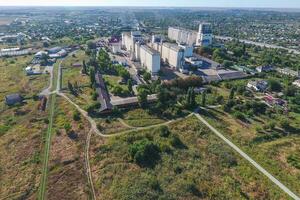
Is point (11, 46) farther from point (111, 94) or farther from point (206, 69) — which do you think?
point (206, 69)

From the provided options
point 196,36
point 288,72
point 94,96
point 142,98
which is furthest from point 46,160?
point 196,36

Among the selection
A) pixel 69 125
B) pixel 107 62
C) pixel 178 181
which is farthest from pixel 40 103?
pixel 178 181

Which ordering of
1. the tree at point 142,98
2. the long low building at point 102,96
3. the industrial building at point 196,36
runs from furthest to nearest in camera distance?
1. the industrial building at point 196,36
2. the tree at point 142,98
3. the long low building at point 102,96

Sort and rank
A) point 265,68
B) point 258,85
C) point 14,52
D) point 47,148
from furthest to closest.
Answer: point 14,52 → point 265,68 → point 258,85 → point 47,148

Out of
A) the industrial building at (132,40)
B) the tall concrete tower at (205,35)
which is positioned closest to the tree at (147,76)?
the industrial building at (132,40)

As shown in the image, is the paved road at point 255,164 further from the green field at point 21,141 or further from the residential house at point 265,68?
the residential house at point 265,68

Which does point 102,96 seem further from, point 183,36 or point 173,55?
point 183,36

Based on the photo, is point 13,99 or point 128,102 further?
point 13,99
